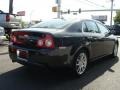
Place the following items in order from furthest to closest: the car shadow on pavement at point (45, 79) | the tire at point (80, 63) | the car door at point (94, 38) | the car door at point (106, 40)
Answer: the car door at point (106, 40), the car door at point (94, 38), the tire at point (80, 63), the car shadow on pavement at point (45, 79)

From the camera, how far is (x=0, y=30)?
438 inches

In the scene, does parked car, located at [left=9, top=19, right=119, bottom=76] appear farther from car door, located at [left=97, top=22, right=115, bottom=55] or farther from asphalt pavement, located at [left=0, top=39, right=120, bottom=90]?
car door, located at [left=97, top=22, right=115, bottom=55]

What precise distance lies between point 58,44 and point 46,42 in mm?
264

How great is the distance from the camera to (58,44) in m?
5.69

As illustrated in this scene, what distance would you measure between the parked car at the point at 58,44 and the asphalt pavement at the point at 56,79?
344 mm

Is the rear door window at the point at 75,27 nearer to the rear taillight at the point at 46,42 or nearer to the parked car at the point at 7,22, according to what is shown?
the rear taillight at the point at 46,42

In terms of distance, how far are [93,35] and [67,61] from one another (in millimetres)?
1549

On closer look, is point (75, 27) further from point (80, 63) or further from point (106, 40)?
point (106, 40)

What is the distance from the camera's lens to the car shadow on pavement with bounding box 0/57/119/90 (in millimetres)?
5508

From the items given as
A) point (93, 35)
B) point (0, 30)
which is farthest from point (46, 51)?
point (0, 30)

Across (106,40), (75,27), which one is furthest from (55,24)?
(106,40)

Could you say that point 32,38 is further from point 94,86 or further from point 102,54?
point 102,54

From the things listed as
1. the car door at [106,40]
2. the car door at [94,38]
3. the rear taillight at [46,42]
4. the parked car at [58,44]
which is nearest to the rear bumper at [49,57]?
the parked car at [58,44]

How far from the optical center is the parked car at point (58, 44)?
18.6 ft
